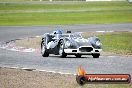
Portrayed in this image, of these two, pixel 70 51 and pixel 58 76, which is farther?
pixel 70 51

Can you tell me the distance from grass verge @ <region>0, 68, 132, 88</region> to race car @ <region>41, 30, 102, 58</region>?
4.31 meters

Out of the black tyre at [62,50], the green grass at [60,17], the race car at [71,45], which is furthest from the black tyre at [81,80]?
the green grass at [60,17]

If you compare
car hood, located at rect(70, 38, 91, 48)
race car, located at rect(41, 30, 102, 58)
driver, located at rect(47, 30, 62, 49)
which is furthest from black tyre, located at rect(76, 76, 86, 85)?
driver, located at rect(47, 30, 62, 49)

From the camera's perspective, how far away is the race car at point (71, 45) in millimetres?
19922

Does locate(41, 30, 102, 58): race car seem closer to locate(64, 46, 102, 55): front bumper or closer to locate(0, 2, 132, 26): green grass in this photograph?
locate(64, 46, 102, 55): front bumper

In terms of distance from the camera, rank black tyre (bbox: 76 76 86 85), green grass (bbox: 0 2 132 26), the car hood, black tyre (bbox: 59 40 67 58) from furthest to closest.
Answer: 1. green grass (bbox: 0 2 132 26)
2. black tyre (bbox: 59 40 67 58)
3. the car hood
4. black tyre (bbox: 76 76 86 85)

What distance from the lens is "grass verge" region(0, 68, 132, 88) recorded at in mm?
12883

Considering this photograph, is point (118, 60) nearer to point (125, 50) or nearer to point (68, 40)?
point (68, 40)

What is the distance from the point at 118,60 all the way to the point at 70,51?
204cm

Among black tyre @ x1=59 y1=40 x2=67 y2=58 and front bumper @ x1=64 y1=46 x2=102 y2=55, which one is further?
black tyre @ x1=59 y1=40 x2=67 y2=58

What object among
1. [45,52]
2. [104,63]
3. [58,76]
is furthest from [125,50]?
[58,76]

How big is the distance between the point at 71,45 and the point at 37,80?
6.30 metres

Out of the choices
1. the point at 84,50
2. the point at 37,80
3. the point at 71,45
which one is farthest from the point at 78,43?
the point at 37,80

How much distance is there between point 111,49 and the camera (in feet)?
84.7
